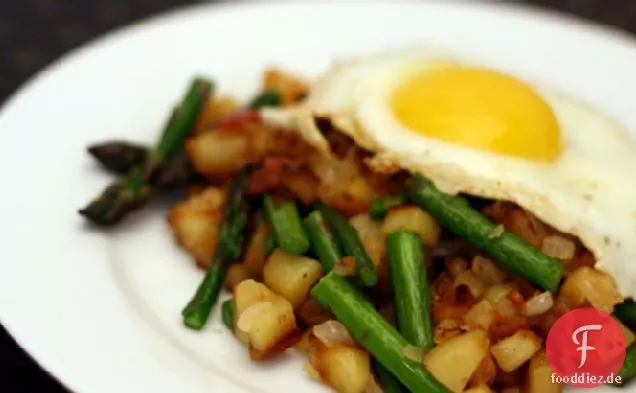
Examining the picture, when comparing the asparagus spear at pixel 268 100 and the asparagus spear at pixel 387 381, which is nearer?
the asparagus spear at pixel 387 381

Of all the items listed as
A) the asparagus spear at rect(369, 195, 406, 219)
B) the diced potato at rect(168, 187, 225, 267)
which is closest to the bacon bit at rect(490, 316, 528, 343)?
the asparagus spear at rect(369, 195, 406, 219)

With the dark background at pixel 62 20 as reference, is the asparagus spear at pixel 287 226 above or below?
above

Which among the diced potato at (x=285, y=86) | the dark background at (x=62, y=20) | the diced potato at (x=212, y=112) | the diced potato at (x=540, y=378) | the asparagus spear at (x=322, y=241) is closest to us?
the diced potato at (x=540, y=378)

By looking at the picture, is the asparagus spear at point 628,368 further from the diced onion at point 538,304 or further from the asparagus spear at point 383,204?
the asparagus spear at point 383,204

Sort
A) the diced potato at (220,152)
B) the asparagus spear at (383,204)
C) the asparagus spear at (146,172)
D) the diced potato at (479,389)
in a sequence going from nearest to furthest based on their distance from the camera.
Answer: the diced potato at (479,389), the asparagus spear at (383,204), the asparagus spear at (146,172), the diced potato at (220,152)

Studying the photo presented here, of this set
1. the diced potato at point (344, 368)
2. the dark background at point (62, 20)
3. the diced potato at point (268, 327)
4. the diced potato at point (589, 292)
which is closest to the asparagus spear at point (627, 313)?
the diced potato at point (589, 292)

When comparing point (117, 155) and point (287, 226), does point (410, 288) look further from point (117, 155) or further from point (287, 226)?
point (117, 155)
